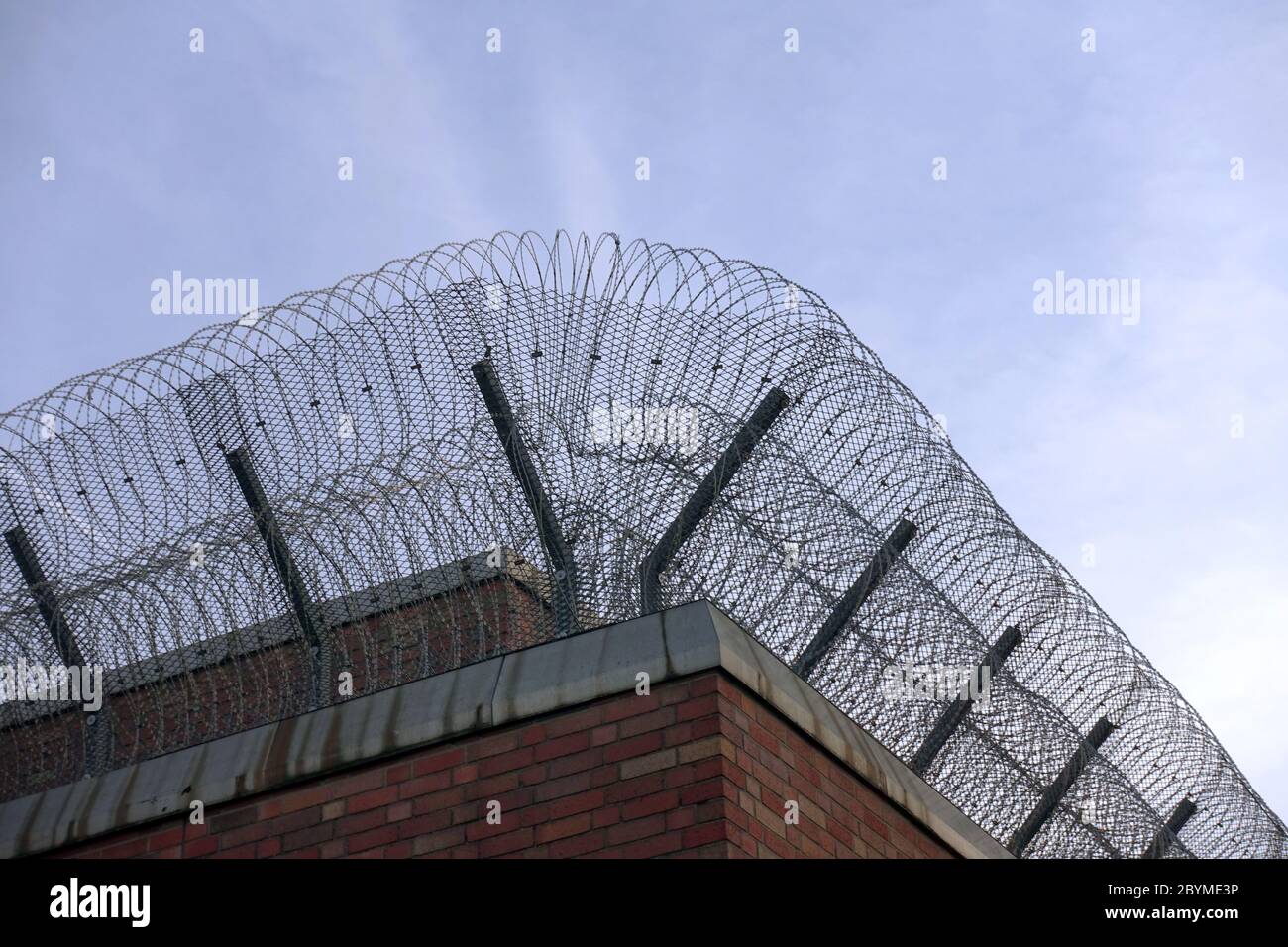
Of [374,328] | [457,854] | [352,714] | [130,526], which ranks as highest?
[374,328]

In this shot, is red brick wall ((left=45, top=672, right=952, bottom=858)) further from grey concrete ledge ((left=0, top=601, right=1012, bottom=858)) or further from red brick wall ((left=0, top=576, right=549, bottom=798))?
red brick wall ((left=0, top=576, right=549, bottom=798))

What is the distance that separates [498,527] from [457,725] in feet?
2.68

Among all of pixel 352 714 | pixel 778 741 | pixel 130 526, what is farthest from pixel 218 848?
pixel 778 741

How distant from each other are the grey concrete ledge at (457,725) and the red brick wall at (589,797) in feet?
0.20

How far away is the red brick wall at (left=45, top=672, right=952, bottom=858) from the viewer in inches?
241

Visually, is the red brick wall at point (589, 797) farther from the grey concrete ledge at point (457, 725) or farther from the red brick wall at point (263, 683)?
the red brick wall at point (263, 683)

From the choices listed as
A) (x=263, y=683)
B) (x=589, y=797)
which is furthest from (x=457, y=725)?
(x=263, y=683)

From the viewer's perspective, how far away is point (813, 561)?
7277 millimetres

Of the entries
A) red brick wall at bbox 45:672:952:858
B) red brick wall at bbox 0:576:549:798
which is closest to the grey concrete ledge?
red brick wall at bbox 45:672:952:858

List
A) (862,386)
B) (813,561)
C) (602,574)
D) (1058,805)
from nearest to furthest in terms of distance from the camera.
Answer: (602,574), (813,561), (862,386), (1058,805)

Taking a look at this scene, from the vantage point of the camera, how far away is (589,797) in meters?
6.28

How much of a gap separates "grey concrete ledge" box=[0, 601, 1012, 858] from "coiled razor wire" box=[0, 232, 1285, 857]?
24 cm

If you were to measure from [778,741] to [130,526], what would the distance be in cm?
324
